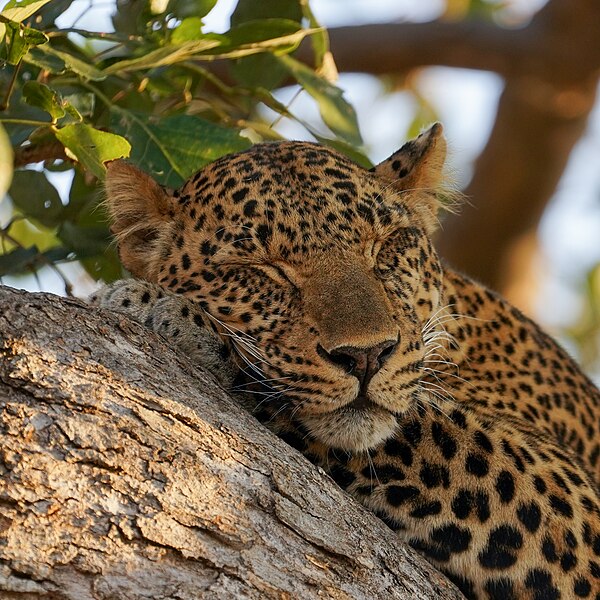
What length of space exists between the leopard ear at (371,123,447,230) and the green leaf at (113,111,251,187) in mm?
692

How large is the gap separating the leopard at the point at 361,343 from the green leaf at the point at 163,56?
40cm

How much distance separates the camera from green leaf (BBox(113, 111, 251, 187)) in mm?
4930

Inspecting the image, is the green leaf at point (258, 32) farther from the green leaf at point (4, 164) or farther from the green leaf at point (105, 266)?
the green leaf at point (4, 164)

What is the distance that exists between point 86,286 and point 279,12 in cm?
343

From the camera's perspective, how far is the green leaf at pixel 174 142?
4.93 meters

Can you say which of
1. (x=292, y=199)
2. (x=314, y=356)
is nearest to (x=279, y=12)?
(x=292, y=199)

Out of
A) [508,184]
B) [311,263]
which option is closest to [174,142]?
[311,263]

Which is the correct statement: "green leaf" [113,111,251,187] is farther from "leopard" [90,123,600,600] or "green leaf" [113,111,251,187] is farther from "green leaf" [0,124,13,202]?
"green leaf" [0,124,13,202]

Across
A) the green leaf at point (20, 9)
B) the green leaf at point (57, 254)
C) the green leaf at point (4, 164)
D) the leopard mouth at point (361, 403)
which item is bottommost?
the green leaf at point (57, 254)

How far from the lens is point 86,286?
27.5ft

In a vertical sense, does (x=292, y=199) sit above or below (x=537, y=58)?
above

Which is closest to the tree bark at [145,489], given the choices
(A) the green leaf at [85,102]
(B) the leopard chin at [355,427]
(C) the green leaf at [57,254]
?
(B) the leopard chin at [355,427]

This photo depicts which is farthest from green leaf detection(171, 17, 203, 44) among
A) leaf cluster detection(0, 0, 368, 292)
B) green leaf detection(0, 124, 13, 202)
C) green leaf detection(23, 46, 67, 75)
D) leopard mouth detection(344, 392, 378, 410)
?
leopard mouth detection(344, 392, 378, 410)

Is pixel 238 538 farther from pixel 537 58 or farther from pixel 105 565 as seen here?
pixel 537 58
